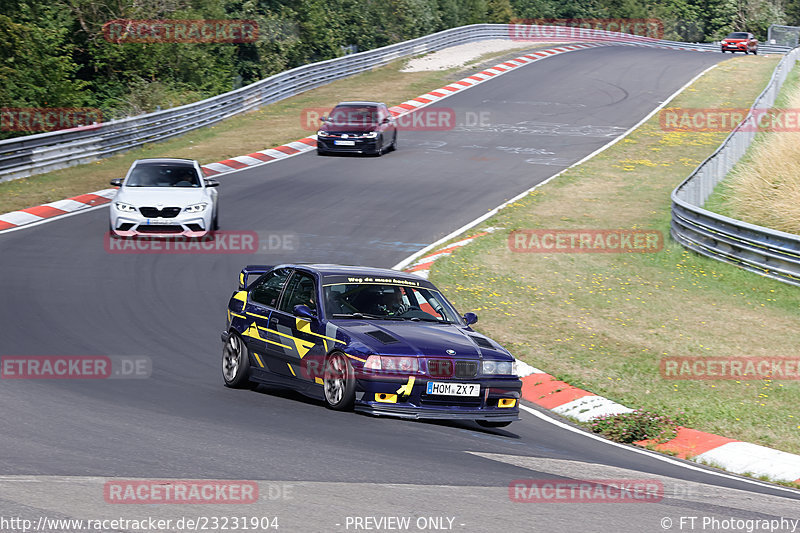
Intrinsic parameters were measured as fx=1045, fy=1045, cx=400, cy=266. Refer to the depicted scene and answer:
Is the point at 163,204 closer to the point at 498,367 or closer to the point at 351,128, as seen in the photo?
the point at 498,367

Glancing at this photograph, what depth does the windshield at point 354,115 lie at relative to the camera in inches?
1240

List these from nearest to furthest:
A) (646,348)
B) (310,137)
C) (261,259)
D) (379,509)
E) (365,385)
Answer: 1. (379,509)
2. (365,385)
3. (646,348)
4. (261,259)
5. (310,137)

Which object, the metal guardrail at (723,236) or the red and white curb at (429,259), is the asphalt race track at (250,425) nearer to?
the red and white curb at (429,259)

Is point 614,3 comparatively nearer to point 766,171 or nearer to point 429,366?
point 766,171

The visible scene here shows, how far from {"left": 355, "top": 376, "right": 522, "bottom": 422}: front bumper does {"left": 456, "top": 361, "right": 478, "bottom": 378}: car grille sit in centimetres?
6

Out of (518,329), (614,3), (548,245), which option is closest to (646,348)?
(518,329)

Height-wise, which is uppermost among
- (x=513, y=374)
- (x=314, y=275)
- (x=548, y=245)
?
(x=314, y=275)

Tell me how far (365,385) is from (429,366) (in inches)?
24.5

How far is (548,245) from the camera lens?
68.5ft

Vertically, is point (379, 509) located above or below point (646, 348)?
above

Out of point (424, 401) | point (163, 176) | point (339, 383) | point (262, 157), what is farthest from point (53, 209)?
point (424, 401)

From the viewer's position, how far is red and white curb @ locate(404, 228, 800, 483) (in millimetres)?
9867

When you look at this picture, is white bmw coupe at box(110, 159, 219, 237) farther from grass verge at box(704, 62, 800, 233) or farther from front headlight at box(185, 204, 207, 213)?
grass verge at box(704, 62, 800, 233)

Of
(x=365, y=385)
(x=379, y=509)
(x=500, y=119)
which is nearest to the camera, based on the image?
(x=379, y=509)
